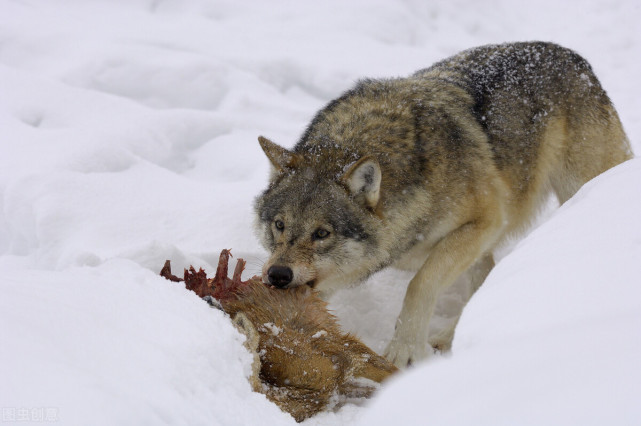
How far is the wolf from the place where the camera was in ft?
10.6

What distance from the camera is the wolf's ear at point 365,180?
3177 mm

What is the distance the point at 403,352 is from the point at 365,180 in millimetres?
1063

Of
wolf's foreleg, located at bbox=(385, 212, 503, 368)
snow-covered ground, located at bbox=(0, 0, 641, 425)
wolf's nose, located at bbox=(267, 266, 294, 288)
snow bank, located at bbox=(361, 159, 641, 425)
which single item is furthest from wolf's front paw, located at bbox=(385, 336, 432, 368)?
snow bank, located at bbox=(361, 159, 641, 425)

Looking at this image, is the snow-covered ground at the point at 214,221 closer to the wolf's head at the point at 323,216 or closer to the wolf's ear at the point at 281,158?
the wolf's head at the point at 323,216

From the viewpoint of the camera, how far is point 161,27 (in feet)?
29.8

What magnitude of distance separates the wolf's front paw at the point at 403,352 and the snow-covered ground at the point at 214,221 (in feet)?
0.79

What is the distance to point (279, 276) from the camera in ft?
9.29

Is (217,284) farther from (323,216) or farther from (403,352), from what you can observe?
(403,352)

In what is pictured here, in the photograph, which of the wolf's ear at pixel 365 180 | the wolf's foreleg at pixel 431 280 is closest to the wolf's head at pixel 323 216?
the wolf's ear at pixel 365 180

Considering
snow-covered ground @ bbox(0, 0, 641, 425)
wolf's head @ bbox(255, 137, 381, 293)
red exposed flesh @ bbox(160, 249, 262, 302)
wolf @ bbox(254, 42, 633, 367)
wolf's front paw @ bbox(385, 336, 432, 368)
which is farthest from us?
wolf's front paw @ bbox(385, 336, 432, 368)

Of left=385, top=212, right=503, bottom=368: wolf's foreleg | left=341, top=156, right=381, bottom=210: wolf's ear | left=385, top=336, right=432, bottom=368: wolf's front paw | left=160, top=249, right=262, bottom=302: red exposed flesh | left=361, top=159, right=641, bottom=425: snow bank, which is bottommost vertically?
left=385, top=336, right=432, bottom=368: wolf's front paw

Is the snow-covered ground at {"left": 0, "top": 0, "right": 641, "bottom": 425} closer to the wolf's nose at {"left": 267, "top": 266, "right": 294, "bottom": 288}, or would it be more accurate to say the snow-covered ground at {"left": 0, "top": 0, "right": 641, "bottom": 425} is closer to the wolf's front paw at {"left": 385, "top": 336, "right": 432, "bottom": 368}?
the wolf's front paw at {"left": 385, "top": 336, "right": 432, "bottom": 368}

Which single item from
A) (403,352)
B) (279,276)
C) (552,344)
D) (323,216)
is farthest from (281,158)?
(552,344)

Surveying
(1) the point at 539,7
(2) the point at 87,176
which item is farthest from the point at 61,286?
(1) the point at 539,7
